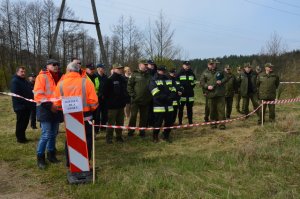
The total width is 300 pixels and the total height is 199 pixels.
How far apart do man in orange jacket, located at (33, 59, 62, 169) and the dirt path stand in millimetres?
511

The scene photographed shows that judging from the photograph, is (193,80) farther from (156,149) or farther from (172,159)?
(172,159)

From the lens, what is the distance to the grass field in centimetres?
520

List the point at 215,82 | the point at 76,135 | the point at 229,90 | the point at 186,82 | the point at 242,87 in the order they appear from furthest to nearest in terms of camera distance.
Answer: the point at 229,90 → the point at 242,87 → the point at 186,82 → the point at 215,82 → the point at 76,135

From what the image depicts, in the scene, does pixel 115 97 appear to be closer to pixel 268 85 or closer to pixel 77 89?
pixel 77 89

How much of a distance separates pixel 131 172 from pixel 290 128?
18.7 ft

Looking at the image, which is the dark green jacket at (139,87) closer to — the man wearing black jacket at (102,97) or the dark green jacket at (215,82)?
the man wearing black jacket at (102,97)

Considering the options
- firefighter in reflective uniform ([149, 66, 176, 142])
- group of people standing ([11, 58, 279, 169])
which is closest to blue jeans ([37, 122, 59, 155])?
group of people standing ([11, 58, 279, 169])

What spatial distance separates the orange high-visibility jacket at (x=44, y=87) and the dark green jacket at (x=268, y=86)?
7.13 metres

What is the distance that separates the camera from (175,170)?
237 inches

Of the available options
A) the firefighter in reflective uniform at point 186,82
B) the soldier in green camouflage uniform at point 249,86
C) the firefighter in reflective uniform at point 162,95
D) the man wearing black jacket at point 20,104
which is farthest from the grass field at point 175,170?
the soldier in green camouflage uniform at point 249,86

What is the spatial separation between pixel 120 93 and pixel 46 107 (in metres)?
2.54

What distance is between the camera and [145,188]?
5184 millimetres

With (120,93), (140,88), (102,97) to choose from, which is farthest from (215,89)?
(102,97)

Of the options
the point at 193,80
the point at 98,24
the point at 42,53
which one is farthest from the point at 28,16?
the point at 193,80
